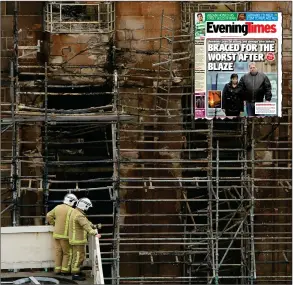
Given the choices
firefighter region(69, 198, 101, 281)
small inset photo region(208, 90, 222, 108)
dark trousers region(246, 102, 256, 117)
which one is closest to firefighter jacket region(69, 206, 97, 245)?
firefighter region(69, 198, 101, 281)

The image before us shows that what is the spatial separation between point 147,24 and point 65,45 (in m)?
1.70

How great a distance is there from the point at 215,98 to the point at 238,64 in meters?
0.81

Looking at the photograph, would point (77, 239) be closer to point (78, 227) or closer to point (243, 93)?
point (78, 227)

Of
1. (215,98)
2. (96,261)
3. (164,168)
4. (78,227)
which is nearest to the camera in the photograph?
(96,261)

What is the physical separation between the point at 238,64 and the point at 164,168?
251cm

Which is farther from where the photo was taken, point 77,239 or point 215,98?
Result: point 215,98

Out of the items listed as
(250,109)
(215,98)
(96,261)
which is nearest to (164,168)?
(215,98)

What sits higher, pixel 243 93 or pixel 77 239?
pixel 243 93

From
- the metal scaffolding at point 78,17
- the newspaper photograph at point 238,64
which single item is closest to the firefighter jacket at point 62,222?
the newspaper photograph at point 238,64

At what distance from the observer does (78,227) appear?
16750 mm

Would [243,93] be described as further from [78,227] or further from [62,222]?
[62,222]

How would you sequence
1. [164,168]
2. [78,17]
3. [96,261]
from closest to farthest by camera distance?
[96,261] < [164,168] < [78,17]

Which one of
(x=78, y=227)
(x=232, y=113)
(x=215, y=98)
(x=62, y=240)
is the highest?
(x=215, y=98)

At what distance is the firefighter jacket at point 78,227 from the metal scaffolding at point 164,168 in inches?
110
